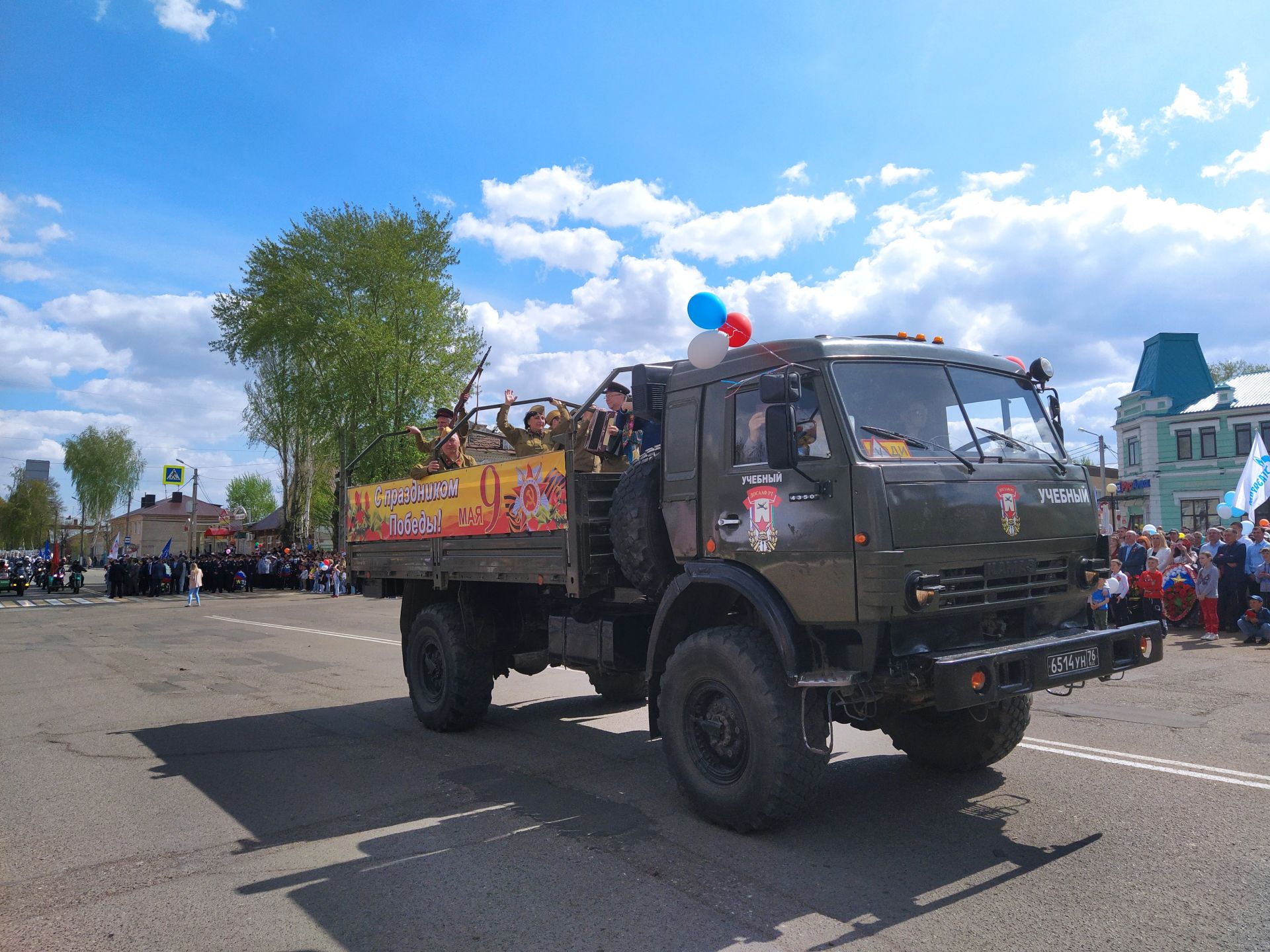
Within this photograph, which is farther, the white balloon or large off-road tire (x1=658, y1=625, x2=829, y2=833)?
the white balloon

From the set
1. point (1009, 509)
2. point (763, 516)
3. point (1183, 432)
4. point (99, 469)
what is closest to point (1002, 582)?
point (1009, 509)

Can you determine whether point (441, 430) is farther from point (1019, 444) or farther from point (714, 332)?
point (1019, 444)

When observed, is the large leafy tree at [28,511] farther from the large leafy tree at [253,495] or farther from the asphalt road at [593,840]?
the asphalt road at [593,840]

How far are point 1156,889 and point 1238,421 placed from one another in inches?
1767

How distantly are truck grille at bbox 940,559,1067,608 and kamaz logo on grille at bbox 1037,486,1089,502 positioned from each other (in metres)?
0.35

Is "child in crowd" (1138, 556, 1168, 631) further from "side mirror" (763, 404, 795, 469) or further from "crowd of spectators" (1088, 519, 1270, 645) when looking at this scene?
"side mirror" (763, 404, 795, 469)

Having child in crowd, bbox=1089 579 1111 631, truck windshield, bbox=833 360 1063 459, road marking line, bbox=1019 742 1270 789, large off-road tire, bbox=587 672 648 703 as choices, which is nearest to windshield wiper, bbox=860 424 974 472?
truck windshield, bbox=833 360 1063 459

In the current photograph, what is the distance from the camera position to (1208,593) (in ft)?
41.6

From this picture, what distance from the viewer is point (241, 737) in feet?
25.3

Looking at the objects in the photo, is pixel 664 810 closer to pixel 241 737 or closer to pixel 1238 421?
pixel 241 737

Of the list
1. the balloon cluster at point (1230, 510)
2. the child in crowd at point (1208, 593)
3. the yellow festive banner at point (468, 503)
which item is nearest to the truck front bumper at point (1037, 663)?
the yellow festive banner at point (468, 503)

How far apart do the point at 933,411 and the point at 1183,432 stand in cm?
4506

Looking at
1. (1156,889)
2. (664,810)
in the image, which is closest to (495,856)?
(664,810)

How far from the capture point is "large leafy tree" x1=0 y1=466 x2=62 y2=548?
97.9m
